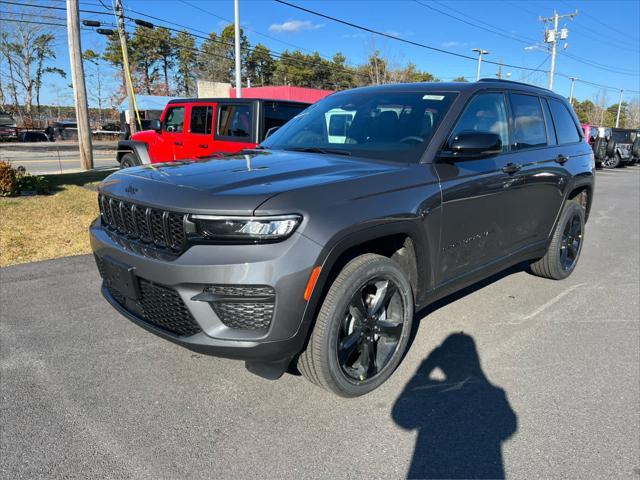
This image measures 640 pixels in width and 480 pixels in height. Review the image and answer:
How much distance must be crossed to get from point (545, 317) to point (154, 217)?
11.1 feet

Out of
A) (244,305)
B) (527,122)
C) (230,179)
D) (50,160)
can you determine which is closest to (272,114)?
(527,122)

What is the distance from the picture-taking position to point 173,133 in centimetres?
931

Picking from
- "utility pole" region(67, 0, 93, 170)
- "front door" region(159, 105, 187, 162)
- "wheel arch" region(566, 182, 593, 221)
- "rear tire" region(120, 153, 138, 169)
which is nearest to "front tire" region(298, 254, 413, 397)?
"wheel arch" region(566, 182, 593, 221)

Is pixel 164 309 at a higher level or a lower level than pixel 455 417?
higher

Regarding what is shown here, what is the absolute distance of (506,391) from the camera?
9.66 ft

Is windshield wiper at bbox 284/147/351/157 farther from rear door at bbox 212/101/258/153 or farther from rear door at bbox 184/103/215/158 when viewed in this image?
rear door at bbox 184/103/215/158

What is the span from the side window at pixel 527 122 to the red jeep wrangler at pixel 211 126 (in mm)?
4337

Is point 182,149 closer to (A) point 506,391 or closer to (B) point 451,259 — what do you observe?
(B) point 451,259

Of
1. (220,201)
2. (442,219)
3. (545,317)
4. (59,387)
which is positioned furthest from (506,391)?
(59,387)

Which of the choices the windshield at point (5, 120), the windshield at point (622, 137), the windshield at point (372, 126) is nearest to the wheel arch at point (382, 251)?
the windshield at point (372, 126)

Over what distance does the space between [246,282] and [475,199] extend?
1872 mm

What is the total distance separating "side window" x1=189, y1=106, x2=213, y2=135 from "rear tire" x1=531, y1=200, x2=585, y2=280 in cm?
606

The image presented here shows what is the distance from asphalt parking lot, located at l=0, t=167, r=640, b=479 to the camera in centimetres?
230

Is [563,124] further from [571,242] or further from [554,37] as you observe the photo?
[554,37]
